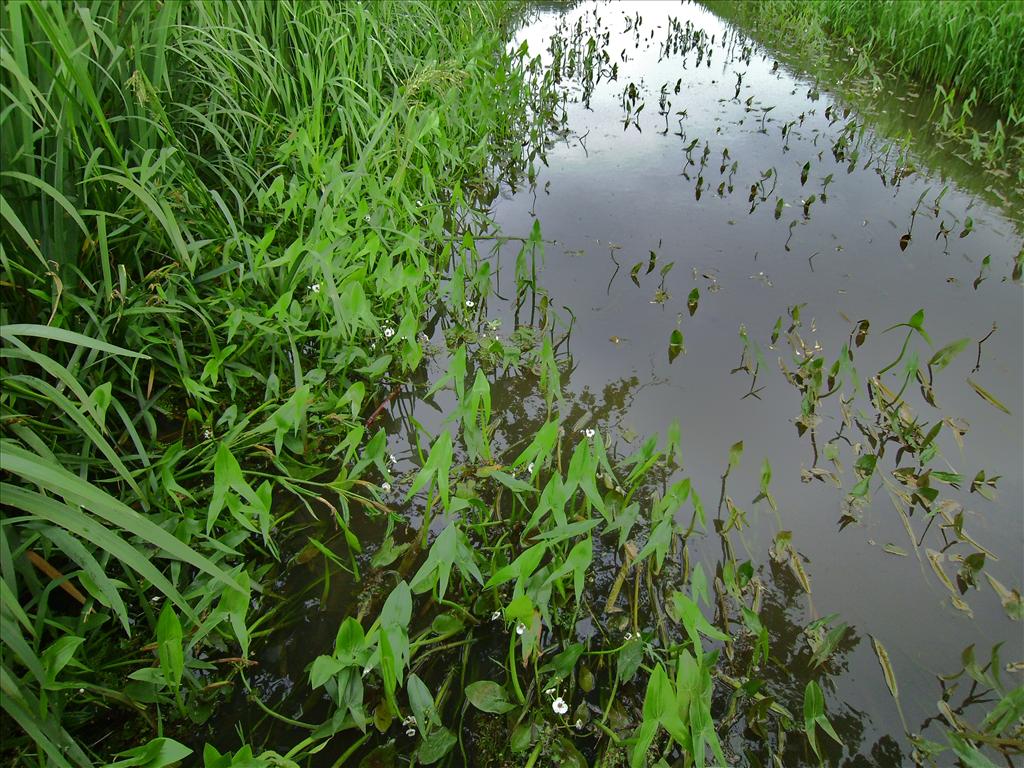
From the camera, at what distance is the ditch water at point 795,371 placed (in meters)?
1.48

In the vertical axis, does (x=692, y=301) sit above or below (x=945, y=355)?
below

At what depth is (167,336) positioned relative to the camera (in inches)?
66.9

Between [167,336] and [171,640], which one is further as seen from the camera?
[167,336]

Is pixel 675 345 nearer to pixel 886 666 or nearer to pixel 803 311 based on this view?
pixel 803 311

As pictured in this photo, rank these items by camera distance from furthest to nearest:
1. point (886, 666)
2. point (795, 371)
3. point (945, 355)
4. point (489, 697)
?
1. point (795, 371)
2. point (945, 355)
3. point (886, 666)
4. point (489, 697)

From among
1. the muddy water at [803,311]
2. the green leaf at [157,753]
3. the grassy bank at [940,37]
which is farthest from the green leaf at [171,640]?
the grassy bank at [940,37]

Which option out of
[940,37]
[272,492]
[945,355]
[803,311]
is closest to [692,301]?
[803,311]

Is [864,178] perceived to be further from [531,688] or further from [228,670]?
[228,670]

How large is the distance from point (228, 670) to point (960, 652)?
1726mm

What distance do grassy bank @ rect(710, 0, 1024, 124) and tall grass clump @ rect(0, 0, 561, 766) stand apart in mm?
4205

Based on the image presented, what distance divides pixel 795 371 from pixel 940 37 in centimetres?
451

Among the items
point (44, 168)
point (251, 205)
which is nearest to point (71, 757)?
point (44, 168)

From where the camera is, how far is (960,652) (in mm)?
1476

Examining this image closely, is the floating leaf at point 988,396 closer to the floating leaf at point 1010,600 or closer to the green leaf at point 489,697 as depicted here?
the floating leaf at point 1010,600
